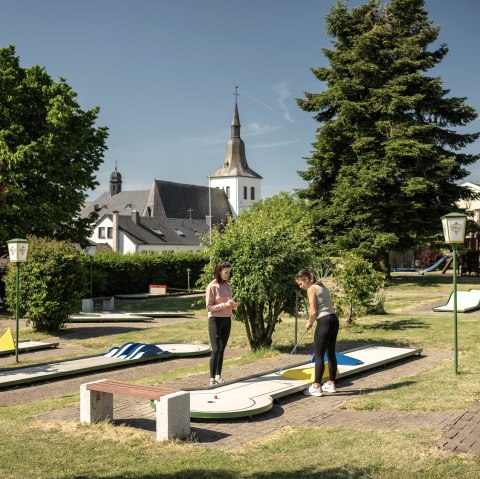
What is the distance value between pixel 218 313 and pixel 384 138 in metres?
29.5

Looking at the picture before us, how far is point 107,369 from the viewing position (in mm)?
11906

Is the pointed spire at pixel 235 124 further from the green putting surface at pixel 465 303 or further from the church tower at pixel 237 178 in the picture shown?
the green putting surface at pixel 465 303

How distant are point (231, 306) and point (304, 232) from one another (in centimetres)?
422

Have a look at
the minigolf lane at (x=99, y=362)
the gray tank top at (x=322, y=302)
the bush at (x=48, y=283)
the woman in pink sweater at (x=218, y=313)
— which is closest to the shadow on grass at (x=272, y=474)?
the gray tank top at (x=322, y=302)

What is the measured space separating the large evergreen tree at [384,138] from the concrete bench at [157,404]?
2835 cm

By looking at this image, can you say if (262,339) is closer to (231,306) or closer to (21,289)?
(231,306)

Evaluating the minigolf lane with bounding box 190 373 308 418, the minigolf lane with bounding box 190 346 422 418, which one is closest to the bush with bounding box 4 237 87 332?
the minigolf lane with bounding box 190 346 422 418

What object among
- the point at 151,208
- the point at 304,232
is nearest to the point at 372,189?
the point at 304,232

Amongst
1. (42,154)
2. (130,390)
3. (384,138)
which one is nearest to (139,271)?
(42,154)

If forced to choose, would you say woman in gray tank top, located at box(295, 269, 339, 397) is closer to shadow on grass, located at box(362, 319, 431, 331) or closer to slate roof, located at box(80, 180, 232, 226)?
shadow on grass, located at box(362, 319, 431, 331)

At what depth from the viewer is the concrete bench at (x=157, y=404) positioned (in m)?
6.66

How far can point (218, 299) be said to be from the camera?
9.26 metres

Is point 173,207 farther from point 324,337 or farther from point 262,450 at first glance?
point 262,450

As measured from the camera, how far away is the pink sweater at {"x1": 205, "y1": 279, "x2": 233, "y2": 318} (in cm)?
924
